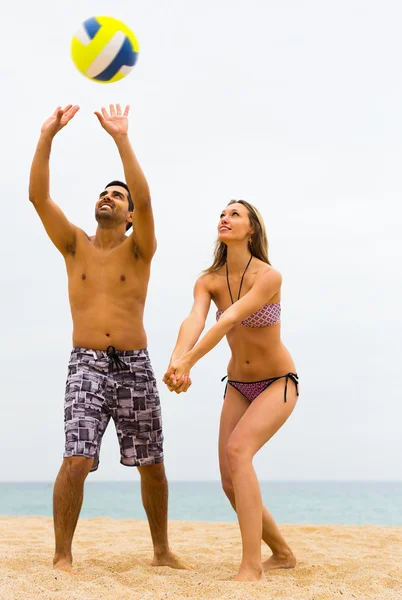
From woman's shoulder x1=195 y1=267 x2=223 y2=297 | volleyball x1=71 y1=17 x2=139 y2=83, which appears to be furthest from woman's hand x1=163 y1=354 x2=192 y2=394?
volleyball x1=71 y1=17 x2=139 y2=83

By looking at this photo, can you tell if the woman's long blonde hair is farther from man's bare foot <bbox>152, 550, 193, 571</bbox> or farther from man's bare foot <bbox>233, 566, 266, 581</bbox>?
man's bare foot <bbox>152, 550, 193, 571</bbox>

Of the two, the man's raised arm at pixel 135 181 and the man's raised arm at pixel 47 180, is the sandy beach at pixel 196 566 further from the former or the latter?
the man's raised arm at pixel 47 180

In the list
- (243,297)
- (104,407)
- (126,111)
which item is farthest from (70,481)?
(126,111)

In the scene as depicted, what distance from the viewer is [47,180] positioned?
18.0 ft

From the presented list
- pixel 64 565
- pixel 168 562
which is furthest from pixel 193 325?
pixel 168 562

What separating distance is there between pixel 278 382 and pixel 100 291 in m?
1.53

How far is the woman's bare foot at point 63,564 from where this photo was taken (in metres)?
4.88

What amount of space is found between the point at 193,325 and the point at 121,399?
0.96 metres

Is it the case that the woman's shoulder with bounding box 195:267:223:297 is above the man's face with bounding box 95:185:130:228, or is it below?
below

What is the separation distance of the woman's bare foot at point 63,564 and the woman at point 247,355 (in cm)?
120

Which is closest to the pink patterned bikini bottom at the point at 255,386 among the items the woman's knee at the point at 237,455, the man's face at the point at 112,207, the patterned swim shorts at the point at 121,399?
the woman's knee at the point at 237,455

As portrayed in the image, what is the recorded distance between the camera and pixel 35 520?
37.0 ft

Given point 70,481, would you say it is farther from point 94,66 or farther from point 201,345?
point 94,66

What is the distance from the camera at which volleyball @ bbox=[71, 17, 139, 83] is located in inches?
213
